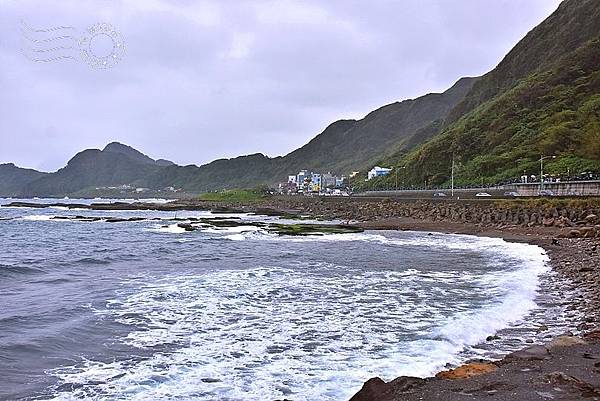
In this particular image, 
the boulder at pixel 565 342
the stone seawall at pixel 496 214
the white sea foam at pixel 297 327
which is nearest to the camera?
A: the white sea foam at pixel 297 327

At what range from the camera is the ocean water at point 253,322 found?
804 cm

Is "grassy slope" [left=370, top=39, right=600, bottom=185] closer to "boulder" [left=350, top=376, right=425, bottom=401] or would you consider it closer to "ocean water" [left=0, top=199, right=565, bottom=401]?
"ocean water" [left=0, top=199, right=565, bottom=401]

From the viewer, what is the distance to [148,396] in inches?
291

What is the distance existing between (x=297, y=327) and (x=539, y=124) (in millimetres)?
89449

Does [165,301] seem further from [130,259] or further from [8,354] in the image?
[130,259]

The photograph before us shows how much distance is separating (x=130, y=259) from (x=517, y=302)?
18.7 meters

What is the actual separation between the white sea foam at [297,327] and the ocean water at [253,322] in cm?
4

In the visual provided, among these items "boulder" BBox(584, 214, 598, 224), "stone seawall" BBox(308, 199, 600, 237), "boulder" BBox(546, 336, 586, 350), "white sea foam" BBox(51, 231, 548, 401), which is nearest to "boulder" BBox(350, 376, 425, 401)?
"white sea foam" BBox(51, 231, 548, 401)

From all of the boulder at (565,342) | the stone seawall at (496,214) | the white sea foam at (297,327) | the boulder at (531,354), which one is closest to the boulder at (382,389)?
the white sea foam at (297,327)

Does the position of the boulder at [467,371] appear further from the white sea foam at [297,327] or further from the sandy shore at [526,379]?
the white sea foam at [297,327]

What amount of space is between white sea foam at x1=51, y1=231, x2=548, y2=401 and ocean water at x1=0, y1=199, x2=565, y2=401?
37 mm

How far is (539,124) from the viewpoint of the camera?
88.5 m

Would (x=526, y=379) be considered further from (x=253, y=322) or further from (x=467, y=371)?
(x=253, y=322)

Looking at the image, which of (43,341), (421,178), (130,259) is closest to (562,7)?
(421,178)
